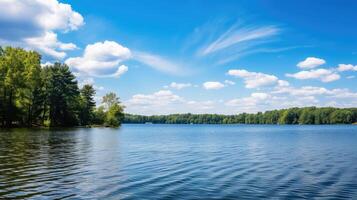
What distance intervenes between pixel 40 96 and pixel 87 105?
38672 millimetres

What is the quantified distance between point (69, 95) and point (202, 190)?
119 metres

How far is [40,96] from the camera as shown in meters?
118

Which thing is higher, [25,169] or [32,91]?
[32,91]

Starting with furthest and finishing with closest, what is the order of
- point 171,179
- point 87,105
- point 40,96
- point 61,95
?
point 87,105, point 61,95, point 40,96, point 171,179

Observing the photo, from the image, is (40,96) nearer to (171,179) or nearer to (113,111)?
(113,111)

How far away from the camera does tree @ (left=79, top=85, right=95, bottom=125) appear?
15088cm

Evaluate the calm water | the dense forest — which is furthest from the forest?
the calm water

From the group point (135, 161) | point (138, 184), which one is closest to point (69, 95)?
point (135, 161)

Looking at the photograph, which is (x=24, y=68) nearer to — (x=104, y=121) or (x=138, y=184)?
(x=104, y=121)

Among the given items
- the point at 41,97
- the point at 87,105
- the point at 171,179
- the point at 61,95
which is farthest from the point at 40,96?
the point at 171,179

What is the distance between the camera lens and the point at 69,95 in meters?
134

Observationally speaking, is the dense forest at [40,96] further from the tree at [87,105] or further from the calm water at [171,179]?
the calm water at [171,179]

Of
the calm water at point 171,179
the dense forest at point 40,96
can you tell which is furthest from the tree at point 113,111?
the calm water at point 171,179

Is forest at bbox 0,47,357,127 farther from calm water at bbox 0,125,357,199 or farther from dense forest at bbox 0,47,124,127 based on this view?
calm water at bbox 0,125,357,199
